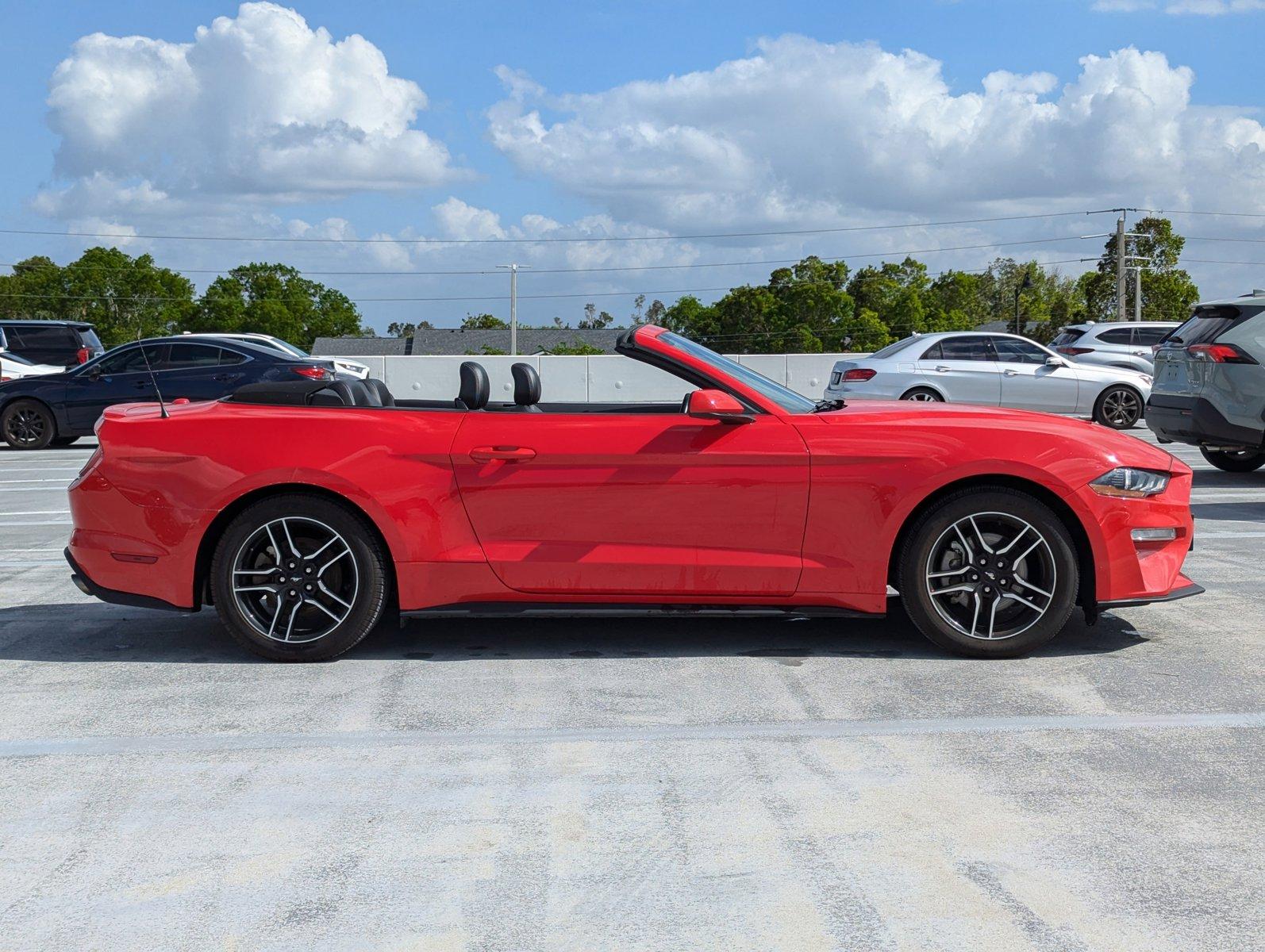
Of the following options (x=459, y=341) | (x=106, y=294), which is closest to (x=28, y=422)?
(x=106, y=294)

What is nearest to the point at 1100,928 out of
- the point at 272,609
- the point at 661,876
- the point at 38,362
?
the point at 661,876

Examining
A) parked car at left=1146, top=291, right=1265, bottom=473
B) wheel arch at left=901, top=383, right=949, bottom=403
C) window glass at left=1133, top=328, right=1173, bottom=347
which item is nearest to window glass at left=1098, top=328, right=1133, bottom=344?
window glass at left=1133, top=328, right=1173, bottom=347

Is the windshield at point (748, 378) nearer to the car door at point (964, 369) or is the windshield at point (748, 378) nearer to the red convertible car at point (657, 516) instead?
the red convertible car at point (657, 516)

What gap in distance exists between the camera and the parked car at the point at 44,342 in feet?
86.0

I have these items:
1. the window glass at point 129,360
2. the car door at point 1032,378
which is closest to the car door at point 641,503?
the window glass at point 129,360

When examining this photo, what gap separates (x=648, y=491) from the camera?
17.9ft

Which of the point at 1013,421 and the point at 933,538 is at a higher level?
the point at 1013,421

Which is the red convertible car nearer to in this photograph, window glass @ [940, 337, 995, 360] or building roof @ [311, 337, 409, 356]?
window glass @ [940, 337, 995, 360]

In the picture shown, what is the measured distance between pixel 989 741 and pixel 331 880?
2185 millimetres

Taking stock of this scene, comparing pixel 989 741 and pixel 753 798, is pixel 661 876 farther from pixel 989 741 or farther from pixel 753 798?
pixel 989 741

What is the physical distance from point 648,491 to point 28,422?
15975 mm

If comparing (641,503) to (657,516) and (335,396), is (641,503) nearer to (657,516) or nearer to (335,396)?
(657,516)

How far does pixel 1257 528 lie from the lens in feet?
31.0

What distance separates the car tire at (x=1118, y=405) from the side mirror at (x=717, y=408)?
51.0 feet
